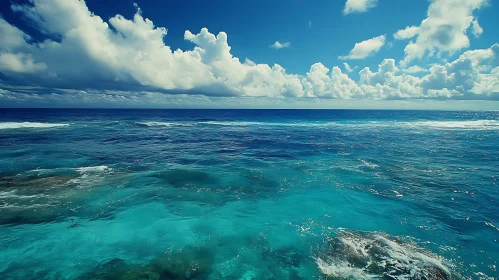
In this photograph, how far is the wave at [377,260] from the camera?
898 centimetres

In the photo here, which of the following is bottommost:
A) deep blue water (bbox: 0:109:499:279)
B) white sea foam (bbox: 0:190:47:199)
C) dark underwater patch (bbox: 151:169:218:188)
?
deep blue water (bbox: 0:109:499:279)

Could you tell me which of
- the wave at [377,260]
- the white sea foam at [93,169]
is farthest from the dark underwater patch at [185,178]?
the wave at [377,260]

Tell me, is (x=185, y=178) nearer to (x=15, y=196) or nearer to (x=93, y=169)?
(x=93, y=169)

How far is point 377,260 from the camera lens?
9.69 m

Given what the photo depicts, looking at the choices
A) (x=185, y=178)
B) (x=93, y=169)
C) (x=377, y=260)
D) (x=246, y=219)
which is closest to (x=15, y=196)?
(x=93, y=169)

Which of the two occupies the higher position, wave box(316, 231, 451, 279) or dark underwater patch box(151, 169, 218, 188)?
dark underwater patch box(151, 169, 218, 188)

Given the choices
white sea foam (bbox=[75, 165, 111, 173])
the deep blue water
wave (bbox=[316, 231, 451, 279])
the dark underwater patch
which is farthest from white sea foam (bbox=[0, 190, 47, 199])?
wave (bbox=[316, 231, 451, 279])

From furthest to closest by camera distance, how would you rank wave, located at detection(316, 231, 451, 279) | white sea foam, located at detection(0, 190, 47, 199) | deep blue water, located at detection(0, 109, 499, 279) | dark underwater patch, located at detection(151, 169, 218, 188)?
dark underwater patch, located at detection(151, 169, 218, 188) → white sea foam, located at detection(0, 190, 47, 199) → deep blue water, located at detection(0, 109, 499, 279) → wave, located at detection(316, 231, 451, 279)

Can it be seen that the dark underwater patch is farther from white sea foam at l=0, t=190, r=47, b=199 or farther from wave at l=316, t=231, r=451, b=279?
wave at l=316, t=231, r=451, b=279

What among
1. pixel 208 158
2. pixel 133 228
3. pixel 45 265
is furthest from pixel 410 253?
pixel 208 158

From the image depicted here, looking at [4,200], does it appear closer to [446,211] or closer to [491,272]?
[491,272]

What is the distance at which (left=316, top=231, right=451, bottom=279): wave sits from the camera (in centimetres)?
898

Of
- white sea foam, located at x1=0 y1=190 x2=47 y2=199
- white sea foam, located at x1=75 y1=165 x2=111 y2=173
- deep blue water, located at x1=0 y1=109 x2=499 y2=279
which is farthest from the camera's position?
white sea foam, located at x1=75 y1=165 x2=111 y2=173

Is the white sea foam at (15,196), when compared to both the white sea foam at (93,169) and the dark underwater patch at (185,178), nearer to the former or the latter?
the white sea foam at (93,169)
